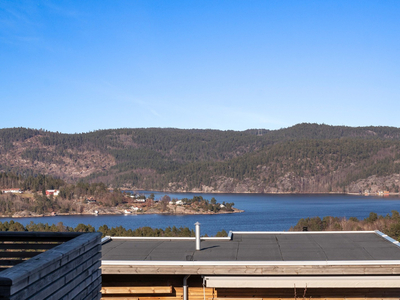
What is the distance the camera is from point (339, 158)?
568ft

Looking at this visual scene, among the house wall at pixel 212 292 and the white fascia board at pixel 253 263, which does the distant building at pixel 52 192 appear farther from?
the white fascia board at pixel 253 263

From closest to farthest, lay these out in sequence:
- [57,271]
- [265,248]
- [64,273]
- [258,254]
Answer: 1. [57,271]
2. [64,273]
3. [258,254]
4. [265,248]

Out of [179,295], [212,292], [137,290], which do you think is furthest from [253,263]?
[137,290]

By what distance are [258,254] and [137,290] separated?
219cm

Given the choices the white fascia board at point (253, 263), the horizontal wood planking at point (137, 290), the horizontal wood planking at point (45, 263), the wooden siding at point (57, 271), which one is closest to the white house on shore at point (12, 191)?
the horizontal wood planking at point (137, 290)

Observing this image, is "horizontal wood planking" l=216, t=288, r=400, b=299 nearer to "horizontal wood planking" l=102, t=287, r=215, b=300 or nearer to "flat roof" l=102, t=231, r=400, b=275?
"horizontal wood planking" l=102, t=287, r=215, b=300

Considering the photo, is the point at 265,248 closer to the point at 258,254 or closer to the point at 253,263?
the point at 258,254

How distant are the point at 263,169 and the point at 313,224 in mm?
121309

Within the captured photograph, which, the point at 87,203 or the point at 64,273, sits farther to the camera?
the point at 87,203

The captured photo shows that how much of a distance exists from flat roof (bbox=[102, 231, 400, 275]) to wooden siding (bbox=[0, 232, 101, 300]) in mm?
2939

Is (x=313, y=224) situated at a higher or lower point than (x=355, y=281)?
lower

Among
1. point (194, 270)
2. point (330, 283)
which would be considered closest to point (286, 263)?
point (330, 283)

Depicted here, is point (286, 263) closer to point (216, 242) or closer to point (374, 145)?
point (216, 242)

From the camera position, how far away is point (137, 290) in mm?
7570
